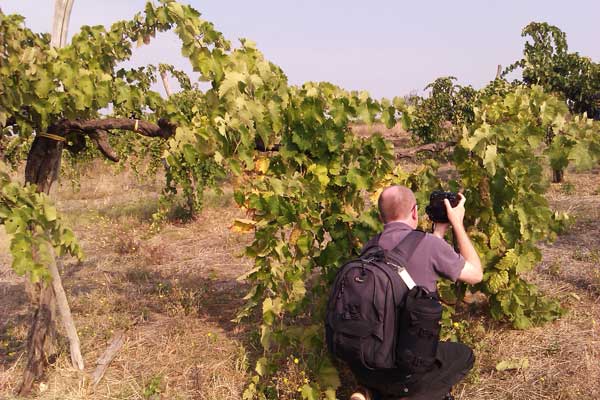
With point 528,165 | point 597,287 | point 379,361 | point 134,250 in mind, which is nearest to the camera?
point 379,361

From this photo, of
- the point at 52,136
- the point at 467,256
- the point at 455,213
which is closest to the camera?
the point at 467,256

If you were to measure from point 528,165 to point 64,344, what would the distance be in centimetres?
375

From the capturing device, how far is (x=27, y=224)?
2.76m

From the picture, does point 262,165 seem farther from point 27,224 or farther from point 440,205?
point 27,224

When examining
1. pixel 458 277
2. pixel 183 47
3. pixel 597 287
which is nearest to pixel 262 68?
pixel 183 47

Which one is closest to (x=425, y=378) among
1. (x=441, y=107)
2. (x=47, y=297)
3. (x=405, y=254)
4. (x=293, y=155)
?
(x=405, y=254)

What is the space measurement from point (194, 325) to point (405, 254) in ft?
8.66

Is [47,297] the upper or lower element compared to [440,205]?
lower

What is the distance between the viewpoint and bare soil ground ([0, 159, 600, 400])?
3.38 meters

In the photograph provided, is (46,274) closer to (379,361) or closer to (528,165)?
(379,361)

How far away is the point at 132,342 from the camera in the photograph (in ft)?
13.5

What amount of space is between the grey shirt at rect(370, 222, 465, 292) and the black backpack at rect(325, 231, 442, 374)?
0.14ft

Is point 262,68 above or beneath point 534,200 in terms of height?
above

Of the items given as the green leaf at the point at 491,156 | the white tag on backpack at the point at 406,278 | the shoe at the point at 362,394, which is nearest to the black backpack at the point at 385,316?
the white tag on backpack at the point at 406,278
